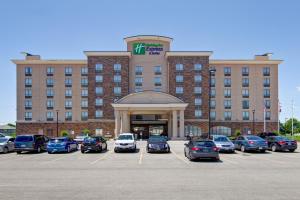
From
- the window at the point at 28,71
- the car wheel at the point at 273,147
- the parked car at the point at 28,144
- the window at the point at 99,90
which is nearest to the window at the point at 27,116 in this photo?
the window at the point at 28,71

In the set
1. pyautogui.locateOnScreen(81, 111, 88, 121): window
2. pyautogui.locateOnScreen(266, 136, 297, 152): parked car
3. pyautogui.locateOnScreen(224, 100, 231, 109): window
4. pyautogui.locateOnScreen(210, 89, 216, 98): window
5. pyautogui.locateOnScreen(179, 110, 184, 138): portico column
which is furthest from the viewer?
pyautogui.locateOnScreen(224, 100, 231, 109): window

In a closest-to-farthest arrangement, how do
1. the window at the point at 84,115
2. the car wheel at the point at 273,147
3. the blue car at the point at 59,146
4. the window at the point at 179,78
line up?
the blue car at the point at 59,146, the car wheel at the point at 273,147, the window at the point at 179,78, the window at the point at 84,115

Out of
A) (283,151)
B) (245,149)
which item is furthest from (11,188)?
(283,151)

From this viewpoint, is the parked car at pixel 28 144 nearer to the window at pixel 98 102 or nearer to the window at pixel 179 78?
the window at pixel 98 102

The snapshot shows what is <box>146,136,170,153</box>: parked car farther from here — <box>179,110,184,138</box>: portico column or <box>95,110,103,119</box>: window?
<box>95,110,103,119</box>: window

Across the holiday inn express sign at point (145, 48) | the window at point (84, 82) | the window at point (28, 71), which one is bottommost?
the window at point (84, 82)

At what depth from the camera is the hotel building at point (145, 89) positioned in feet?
227

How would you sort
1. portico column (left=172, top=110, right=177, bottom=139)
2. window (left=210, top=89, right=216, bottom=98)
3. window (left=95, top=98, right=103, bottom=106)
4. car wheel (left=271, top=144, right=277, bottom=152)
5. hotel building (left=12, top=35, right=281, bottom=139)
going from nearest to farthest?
car wheel (left=271, top=144, right=277, bottom=152) → portico column (left=172, top=110, right=177, bottom=139) → hotel building (left=12, top=35, right=281, bottom=139) → window (left=95, top=98, right=103, bottom=106) → window (left=210, top=89, right=216, bottom=98)

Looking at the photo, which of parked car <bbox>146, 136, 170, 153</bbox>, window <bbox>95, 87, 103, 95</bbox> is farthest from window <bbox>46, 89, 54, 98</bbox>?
parked car <bbox>146, 136, 170, 153</bbox>

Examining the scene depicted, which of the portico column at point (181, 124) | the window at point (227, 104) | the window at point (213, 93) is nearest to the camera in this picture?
the portico column at point (181, 124)

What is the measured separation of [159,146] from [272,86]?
5310 cm

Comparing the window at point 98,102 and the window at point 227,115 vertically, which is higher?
the window at point 98,102

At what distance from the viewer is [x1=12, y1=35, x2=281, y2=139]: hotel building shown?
69.1m

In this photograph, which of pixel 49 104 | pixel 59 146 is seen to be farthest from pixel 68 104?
pixel 59 146
